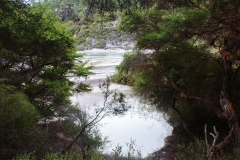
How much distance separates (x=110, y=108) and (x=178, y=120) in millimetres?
2958

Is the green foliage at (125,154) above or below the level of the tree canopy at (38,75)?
below

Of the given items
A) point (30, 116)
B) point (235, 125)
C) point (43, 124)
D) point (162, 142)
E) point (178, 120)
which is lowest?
point (162, 142)

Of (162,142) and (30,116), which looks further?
(162,142)

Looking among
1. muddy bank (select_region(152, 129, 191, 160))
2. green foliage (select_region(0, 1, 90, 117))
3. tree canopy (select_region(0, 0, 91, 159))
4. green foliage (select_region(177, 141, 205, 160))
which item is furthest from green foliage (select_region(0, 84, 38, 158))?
muddy bank (select_region(152, 129, 191, 160))

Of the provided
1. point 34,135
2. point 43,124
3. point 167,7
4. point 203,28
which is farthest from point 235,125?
point 43,124

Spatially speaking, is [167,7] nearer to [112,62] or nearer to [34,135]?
[34,135]

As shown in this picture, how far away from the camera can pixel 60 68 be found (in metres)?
7.18

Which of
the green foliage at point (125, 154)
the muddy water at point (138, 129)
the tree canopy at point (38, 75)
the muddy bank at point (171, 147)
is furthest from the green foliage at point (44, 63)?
the muddy bank at point (171, 147)

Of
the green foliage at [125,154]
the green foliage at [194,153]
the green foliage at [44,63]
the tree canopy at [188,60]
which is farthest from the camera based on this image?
the green foliage at [44,63]

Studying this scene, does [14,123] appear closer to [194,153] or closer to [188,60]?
[194,153]

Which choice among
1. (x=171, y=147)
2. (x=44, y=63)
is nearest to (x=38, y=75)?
(x=44, y=63)

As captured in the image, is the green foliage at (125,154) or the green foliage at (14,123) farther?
the green foliage at (125,154)

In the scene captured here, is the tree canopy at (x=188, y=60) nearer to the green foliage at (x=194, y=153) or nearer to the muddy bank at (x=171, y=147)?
the muddy bank at (x=171, y=147)

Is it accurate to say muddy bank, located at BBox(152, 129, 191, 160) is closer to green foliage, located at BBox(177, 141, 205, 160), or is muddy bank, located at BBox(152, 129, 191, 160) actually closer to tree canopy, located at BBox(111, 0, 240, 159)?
tree canopy, located at BBox(111, 0, 240, 159)
